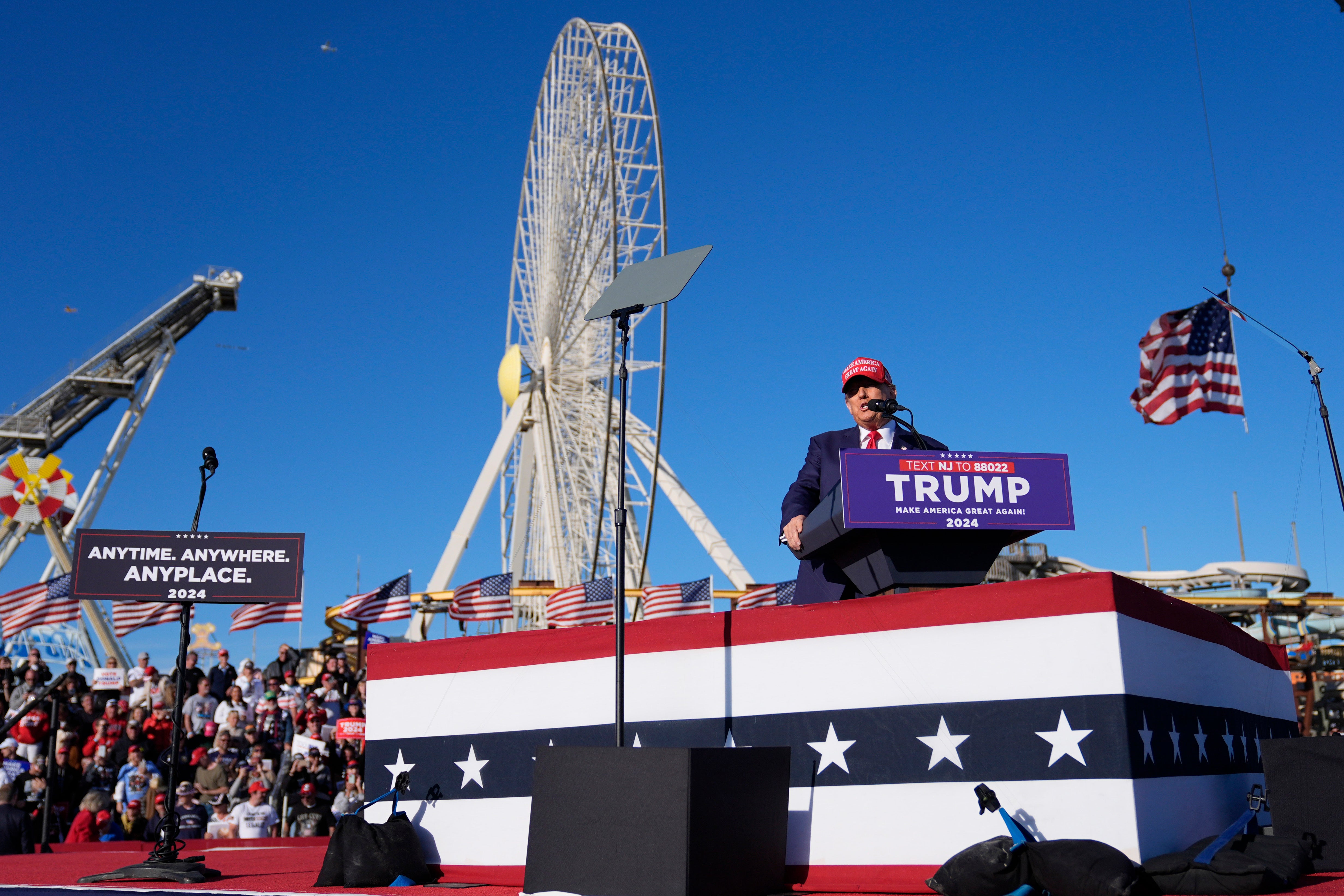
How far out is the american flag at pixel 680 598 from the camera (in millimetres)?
18453

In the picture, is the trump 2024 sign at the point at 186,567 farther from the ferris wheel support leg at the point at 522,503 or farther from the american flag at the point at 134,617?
the ferris wheel support leg at the point at 522,503

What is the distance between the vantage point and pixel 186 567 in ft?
20.3

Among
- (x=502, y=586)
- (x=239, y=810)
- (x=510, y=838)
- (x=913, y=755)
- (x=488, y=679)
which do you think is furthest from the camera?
(x=502, y=586)

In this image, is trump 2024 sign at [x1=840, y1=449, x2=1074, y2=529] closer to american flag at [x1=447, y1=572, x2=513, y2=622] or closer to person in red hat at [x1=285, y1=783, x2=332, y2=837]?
person in red hat at [x1=285, y1=783, x2=332, y2=837]

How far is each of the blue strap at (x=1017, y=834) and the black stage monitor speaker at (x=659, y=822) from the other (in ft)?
2.46

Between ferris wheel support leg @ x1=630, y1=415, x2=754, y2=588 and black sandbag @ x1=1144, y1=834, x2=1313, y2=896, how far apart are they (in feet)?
75.2

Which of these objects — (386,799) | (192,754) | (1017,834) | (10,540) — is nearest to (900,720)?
(1017,834)

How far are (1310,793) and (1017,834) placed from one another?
1.33 meters

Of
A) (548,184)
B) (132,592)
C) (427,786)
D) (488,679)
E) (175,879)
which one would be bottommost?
(175,879)

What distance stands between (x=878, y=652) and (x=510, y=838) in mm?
1689

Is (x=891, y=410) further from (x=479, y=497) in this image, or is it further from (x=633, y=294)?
(x=479, y=497)

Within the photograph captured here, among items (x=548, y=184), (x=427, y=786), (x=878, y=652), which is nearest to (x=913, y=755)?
(x=878, y=652)

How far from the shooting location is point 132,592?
6.12 meters

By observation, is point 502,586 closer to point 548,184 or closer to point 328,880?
point 548,184
